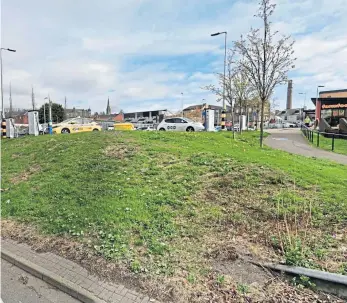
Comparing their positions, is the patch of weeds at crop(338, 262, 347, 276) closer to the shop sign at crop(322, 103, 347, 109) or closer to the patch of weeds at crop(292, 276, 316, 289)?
the patch of weeds at crop(292, 276, 316, 289)

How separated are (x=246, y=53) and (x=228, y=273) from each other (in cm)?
1165

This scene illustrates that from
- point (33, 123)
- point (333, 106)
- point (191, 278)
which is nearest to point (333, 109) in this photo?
point (333, 106)

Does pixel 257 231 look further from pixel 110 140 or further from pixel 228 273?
pixel 110 140

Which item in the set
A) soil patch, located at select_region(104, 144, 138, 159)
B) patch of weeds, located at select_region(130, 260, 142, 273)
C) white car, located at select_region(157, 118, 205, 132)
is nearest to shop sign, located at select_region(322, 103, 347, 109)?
white car, located at select_region(157, 118, 205, 132)

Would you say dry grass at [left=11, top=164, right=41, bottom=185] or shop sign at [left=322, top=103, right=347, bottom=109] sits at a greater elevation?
shop sign at [left=322, top=103, right=347, bottom=109]

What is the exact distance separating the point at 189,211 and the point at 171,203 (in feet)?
1.43

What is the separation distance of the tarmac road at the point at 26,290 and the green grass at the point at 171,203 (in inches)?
29.9

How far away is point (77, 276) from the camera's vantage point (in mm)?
3492

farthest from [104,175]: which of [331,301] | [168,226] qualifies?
[331,301]

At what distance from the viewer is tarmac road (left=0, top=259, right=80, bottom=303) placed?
3.18 metres

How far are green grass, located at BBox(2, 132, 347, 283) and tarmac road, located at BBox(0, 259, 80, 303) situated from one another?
2.49ft

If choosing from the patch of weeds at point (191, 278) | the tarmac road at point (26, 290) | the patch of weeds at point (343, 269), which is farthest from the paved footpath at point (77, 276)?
the patch of weeds at point (343, 269)

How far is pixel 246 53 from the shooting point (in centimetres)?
1295

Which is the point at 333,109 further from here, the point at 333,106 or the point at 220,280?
the point at 220,280
